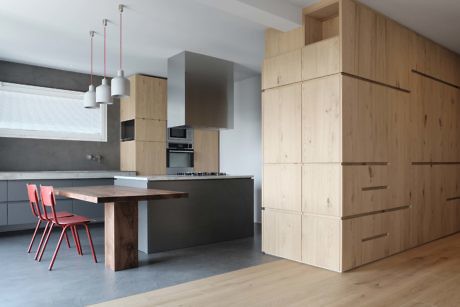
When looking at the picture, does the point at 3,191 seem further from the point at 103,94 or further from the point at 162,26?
the point at 162,26

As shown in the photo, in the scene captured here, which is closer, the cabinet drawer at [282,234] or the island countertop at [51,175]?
the cabinet drawer at [282,234]

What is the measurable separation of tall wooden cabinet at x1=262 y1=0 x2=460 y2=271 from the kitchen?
2 centimetres

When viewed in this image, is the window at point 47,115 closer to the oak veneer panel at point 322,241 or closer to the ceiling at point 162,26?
the ceiling at point 162,26

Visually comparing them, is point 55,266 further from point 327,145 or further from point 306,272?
point 327,145

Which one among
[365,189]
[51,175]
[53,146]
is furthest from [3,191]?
[365,189]

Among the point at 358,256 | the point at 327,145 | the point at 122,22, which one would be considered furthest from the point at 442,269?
the point at 122,22

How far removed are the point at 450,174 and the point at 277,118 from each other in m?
2.81

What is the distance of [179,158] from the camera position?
675cm

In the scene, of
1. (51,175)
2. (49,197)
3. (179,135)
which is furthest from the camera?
(179,135)

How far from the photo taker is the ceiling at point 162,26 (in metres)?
3.56

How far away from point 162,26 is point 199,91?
112cm

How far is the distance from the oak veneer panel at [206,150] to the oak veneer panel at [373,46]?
11.9 feet

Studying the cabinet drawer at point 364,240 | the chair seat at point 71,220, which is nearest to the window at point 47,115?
the chair seat at point 71,220

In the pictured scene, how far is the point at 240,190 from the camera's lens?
197 inches
